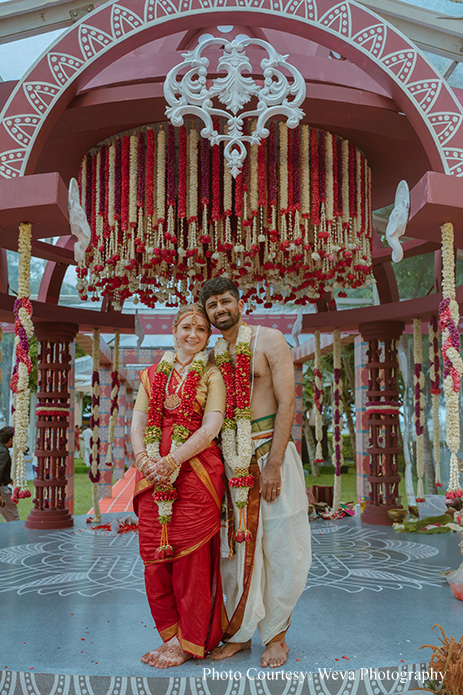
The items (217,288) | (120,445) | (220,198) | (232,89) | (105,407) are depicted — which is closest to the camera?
(217,288)

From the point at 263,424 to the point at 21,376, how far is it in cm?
124

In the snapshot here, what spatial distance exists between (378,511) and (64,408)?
329cm

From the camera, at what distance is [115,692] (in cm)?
231

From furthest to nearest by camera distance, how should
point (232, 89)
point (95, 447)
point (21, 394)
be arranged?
point (95, 447) → point (232, 89) → point (21, 394)

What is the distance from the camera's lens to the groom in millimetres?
2588

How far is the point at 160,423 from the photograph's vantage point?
8.79 feet

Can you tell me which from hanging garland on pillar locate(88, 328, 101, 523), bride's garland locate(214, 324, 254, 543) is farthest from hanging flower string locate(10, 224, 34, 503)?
hanging garland on pillar locate(88, 328, 101, 523)

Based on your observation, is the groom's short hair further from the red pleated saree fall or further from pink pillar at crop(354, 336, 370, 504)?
pink pillar at crop(354, 336, 370, 504)

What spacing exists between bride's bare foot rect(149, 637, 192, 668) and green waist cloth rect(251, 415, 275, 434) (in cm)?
95

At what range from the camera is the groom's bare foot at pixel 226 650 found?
8.40 ft

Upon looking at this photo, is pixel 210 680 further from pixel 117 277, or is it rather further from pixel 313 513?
pixel 313 513

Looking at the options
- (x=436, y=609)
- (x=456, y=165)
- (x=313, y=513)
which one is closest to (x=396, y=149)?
(x=456, y=165)

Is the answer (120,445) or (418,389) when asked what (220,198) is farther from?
(120,445)

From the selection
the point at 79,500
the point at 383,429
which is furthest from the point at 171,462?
the point at 79,500
